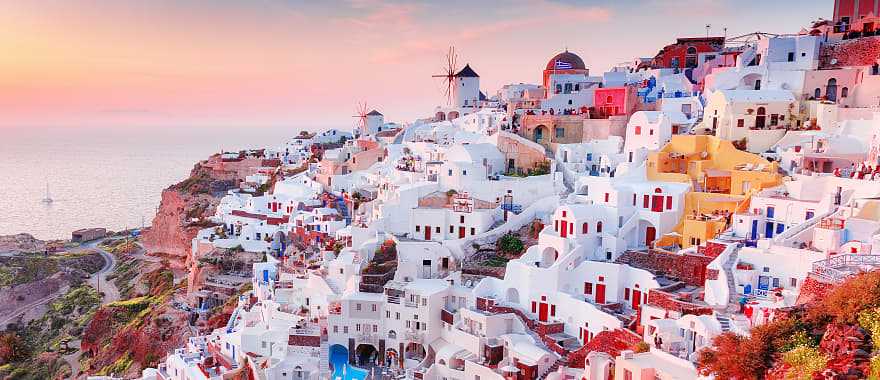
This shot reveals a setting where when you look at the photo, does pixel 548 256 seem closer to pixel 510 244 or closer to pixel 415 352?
pixel 510 244

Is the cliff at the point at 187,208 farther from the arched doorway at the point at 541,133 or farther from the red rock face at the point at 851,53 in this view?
the red rock face at the point at 851,53

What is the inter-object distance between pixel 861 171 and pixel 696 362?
425 inches

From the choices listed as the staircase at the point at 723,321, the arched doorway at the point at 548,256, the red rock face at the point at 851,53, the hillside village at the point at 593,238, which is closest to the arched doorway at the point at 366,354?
the hillside village at the point at 593,238

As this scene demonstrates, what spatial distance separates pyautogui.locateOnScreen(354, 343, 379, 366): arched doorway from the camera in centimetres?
2450

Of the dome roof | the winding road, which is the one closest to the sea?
the winding road

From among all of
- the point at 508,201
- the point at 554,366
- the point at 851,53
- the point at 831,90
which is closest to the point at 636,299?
the point at 554,366

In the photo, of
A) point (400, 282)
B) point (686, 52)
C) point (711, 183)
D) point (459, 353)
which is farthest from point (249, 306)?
point (686, 52)

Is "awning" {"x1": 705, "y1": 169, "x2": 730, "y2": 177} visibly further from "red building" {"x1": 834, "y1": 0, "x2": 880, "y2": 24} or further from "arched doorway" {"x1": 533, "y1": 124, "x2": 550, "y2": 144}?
"red building" {"x1": 834, "y1": 0, "x2": 880, "y2": 24}

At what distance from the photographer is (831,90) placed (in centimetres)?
2792

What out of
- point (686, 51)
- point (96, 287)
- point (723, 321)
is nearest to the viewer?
point (723, 321)

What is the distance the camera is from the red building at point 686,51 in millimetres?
39312

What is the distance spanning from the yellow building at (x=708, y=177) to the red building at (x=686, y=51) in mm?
15103

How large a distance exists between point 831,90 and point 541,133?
1356 cm

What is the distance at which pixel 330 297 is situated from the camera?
2545 cm
